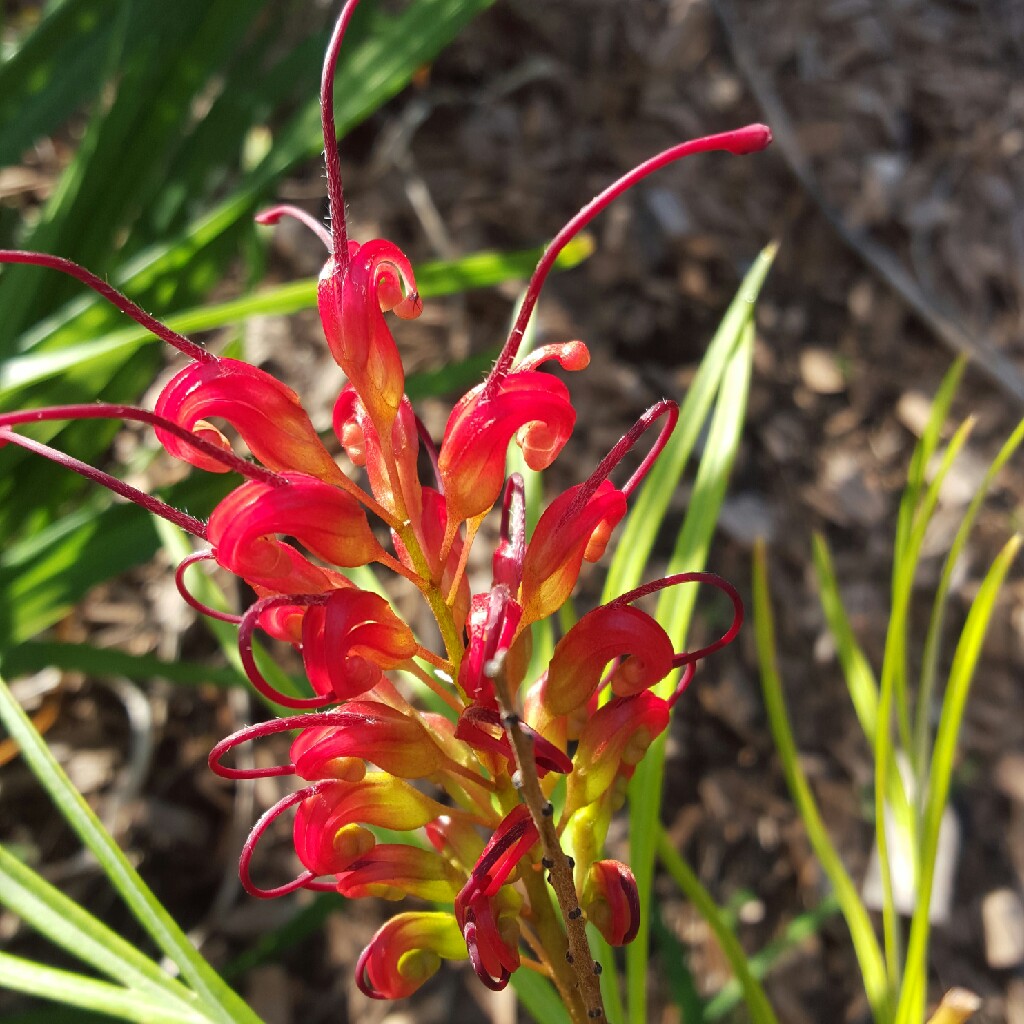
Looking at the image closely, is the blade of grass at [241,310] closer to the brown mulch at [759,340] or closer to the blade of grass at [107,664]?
the blade of grass at [107,664]

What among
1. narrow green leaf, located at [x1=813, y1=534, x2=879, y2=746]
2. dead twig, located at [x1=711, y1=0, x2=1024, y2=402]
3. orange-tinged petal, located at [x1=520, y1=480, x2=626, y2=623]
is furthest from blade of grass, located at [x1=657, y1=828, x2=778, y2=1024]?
dead twig, located at [x1=711, y1=0, x2=1024, y2=402]

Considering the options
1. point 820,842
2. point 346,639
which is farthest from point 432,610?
point 820,842

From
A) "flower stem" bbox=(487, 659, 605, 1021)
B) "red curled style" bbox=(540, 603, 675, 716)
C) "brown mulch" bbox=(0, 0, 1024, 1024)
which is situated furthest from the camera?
"brown mulch" bbox=(0, 0, 1024, 1024)

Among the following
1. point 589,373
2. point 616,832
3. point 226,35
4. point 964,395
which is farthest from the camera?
point 964,395

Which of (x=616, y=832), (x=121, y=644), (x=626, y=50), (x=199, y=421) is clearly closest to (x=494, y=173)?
(x=626, y=50)

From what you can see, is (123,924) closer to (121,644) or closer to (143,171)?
(121,644)

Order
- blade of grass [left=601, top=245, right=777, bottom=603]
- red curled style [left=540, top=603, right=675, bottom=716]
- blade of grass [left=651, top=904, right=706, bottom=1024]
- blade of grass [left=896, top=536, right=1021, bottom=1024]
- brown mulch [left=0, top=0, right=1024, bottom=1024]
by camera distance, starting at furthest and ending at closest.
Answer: brown mulch [left=0, top=0, right=1024, bottom=1024]
blade of grass [left=651, top=904, right=706, bottom=1024]
blade of grass [left=601, top=245, right=777, bottom=603]
blade of grass [left=896, top=536, right=1021, bottom=1024]
red curled style [left=540, top=603, right=675, bottom=716]

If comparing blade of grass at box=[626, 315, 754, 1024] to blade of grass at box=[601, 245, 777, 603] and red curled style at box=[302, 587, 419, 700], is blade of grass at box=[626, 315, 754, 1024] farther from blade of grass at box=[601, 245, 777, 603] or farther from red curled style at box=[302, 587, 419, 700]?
red curled style at box=[302, 587, 419, 700]
